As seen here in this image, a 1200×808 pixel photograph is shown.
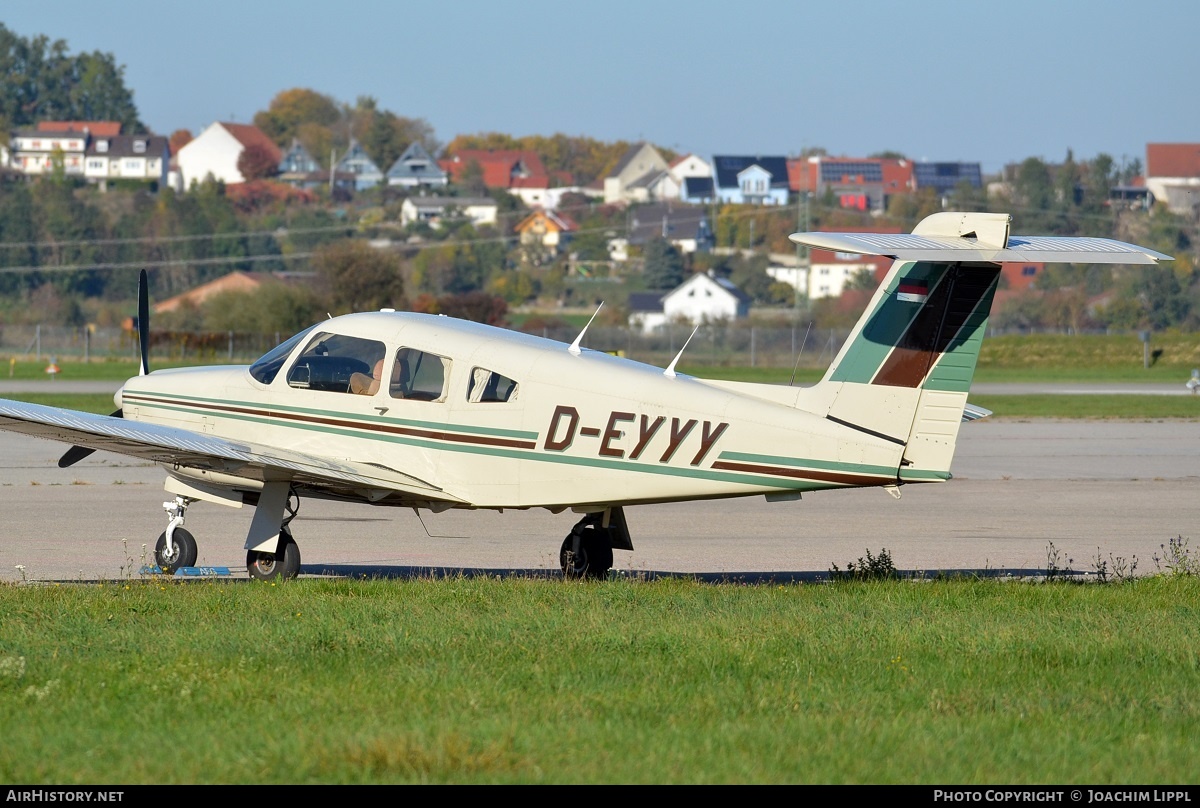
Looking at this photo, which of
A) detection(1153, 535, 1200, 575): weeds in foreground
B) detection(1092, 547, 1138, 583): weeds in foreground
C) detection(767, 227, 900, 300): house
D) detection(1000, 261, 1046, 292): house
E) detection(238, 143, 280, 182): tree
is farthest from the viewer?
detection(238, 143, 280, 182): tree

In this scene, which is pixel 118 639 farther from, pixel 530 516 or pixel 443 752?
pixel 530 516

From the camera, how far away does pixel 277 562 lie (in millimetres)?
12086

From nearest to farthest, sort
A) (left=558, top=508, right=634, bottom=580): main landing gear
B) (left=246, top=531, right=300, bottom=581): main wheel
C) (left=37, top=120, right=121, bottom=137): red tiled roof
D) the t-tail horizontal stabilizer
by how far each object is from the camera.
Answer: the t-tail horizontal stabilizer → (left=246, top=531, right=300, bottom=581): main wheel → (left=558, top=508, right=634, bottom=580): main landing gear → (left=37, top=120, right=121, bottom=137): red tiled roof

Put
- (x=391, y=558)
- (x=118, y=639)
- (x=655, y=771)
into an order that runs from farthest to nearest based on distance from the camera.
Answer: (x=391, y=558) < (x=118, y=639) < (x=655, y=771)

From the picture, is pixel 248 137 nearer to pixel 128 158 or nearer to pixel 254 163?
pixel 254 163

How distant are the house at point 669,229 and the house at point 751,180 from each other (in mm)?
37253

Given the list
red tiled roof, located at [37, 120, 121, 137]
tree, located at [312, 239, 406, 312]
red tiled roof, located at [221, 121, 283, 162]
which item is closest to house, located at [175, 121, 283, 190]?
red tiled roof, located at [221, 121, 283, 162]

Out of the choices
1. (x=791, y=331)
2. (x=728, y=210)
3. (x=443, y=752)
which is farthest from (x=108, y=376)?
(x=728, y=210)

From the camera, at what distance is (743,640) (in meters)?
9.06

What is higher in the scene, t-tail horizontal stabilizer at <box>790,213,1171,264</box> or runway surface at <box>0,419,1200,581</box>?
t-tail horizontal stabilizer at <box>790,213,1171,264</box>

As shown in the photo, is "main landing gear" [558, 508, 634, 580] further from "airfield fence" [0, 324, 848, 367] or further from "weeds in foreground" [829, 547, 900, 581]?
"airfield fence" [0, 324, 848, 367]

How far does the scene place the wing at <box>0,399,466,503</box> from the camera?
36.1ft

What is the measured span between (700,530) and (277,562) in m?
5.88

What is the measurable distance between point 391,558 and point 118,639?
5242 millimetres
